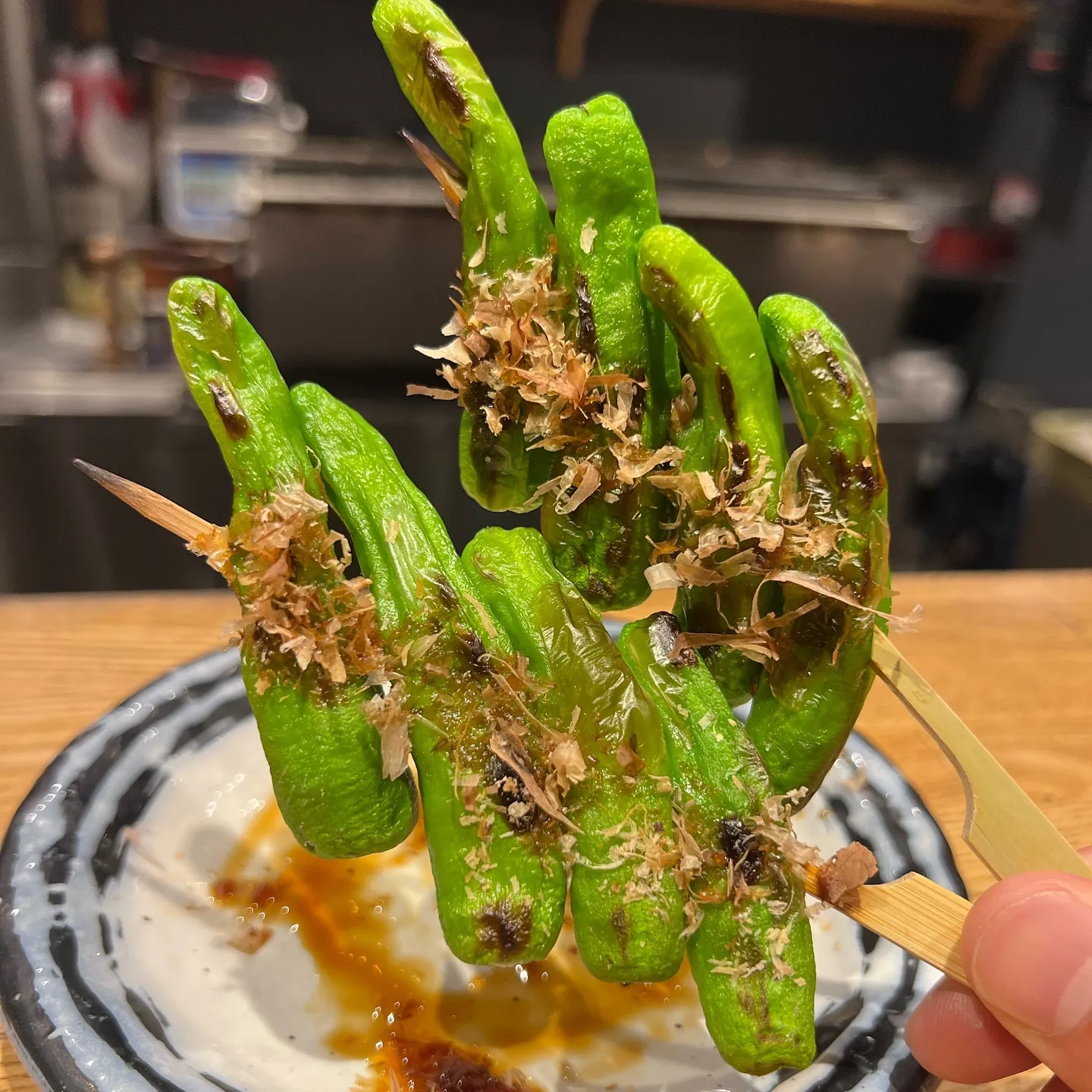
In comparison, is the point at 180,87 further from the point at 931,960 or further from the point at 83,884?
the point at 931,960

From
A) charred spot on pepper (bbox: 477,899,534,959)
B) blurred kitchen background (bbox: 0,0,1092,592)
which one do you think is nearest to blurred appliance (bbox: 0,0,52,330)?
blurred kitchen background (bbox: 0,0,1092,592)

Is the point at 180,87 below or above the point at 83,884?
above

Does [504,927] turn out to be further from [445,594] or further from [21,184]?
[21,184]

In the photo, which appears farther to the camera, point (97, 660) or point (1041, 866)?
point (97, 660)

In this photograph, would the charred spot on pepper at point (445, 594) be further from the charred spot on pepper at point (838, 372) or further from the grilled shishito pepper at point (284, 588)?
the charred spot on pepper at point (838, 372)

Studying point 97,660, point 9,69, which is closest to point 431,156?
point 97,660

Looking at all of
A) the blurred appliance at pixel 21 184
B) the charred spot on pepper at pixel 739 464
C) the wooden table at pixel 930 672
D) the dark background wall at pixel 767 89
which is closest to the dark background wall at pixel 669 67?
the dark background wall at pixel 767 89
